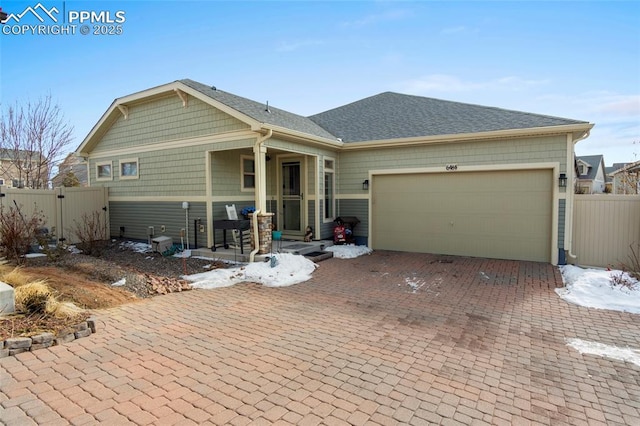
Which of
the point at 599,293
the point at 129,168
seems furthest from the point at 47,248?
the point at 599,293

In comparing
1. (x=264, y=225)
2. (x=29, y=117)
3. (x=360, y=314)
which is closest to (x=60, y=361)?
(x=360, y=314)

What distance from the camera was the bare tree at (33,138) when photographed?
16.7m

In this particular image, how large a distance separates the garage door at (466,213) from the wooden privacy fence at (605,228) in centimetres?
65

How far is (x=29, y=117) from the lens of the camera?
16984 millimetres

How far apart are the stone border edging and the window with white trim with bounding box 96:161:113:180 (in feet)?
31.2

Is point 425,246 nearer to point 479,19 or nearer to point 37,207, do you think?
point 479,19

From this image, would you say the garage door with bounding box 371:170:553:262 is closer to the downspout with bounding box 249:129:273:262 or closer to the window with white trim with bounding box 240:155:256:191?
the window with white trim with bounding box 240:155:256:191

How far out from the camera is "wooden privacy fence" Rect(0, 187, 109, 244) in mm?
9906

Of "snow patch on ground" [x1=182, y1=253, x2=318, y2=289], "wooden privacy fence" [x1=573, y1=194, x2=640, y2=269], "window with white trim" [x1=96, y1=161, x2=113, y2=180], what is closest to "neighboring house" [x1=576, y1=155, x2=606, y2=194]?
"wooden privacy fence" [x1=573, y1=194, x2=640, y2=269]

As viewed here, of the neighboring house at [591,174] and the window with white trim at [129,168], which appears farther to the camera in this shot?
the neighboring house at [591,174]

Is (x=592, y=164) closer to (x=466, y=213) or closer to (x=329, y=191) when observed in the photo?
(x=466, y=213)

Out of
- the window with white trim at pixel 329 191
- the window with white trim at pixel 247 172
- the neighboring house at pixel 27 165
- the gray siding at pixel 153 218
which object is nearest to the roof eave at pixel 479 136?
the window with white trim at pixel 329 191

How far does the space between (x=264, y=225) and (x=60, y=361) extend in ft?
17.4

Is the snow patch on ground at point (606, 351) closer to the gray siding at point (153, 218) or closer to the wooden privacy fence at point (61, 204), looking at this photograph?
the gray siding at point (153, 218)
